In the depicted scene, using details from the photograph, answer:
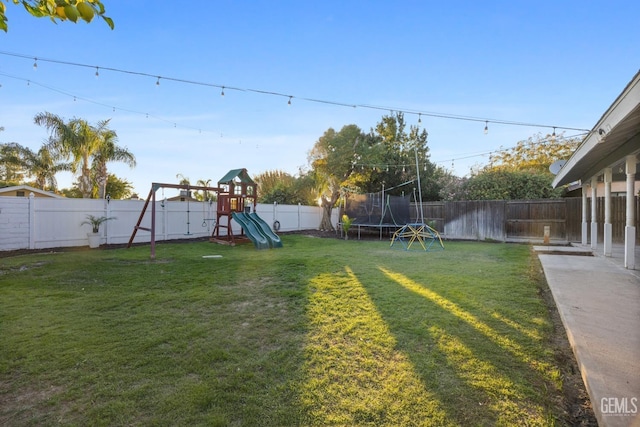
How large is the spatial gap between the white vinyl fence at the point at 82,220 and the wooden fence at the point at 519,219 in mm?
8471

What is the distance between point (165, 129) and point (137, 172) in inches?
285

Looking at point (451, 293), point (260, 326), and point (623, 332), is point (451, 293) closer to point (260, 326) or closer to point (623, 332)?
point (623, 332)

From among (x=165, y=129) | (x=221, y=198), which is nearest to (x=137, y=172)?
A: (x=165, y=129)

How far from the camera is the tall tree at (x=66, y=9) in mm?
1428

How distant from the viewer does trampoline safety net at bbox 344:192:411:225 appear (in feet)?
40.9

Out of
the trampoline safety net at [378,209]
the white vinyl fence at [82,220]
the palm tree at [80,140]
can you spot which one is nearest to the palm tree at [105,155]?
the palm tree at [80,140]

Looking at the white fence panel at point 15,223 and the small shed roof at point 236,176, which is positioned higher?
the small shed roof at point 236,176

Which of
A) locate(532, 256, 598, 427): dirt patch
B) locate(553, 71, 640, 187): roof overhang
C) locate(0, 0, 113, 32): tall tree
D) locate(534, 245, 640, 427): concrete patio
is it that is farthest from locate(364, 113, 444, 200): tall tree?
locate(0, 0, 113, 32): tall tree

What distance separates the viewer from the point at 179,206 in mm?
10430

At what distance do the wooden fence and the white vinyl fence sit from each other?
8471 mm

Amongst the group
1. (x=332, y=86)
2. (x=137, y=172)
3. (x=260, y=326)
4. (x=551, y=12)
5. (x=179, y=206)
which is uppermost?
(x=551, y=12)

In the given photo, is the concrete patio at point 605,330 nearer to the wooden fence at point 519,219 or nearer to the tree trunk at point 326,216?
the wooden fence at point 519,219

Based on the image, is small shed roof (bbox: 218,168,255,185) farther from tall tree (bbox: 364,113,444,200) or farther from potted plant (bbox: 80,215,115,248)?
tall tree (bbox: 364,113,444,200)

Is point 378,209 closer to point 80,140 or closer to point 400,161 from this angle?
point 400,161
